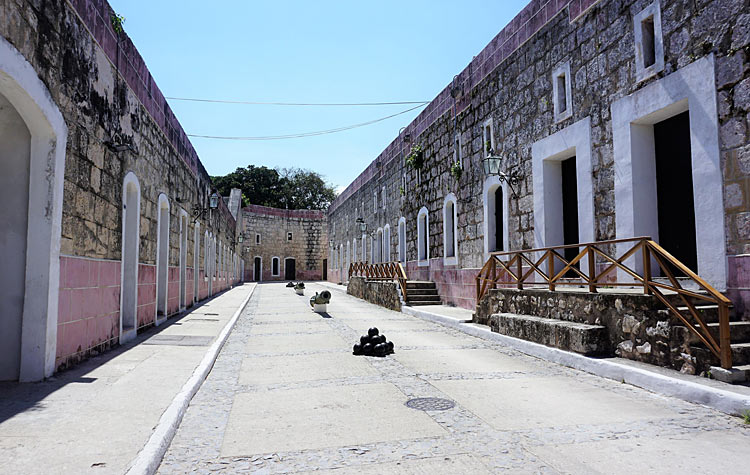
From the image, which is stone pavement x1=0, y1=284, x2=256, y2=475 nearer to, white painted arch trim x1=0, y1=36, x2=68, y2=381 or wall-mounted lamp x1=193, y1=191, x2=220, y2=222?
white painted arch trim x1=0, y1=36, x2=68, y2=381

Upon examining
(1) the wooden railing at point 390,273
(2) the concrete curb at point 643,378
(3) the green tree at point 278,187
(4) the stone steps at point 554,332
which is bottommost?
(2) the concrete curb at point 643,378

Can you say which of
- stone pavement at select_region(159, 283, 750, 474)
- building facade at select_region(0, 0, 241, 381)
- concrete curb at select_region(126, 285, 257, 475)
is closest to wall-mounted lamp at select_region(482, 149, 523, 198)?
stone pavement at select_region(159, 283, 750, 474)

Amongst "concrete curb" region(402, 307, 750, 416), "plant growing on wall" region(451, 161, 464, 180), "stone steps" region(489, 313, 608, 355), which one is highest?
"plant growing on wall" region(451, 161, 464, 180)

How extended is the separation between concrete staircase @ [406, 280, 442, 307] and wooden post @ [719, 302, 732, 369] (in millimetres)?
11115

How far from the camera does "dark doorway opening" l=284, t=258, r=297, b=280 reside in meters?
46.5

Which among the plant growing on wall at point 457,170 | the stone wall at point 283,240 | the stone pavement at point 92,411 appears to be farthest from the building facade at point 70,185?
the stone wall at point 283,240

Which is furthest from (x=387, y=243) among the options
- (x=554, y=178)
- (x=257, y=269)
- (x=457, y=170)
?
(x=257, y=269)

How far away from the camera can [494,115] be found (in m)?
12.9

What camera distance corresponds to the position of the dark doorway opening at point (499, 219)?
42.4 feet

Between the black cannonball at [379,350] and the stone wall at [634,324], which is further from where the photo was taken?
the black cannonball at [379,350]

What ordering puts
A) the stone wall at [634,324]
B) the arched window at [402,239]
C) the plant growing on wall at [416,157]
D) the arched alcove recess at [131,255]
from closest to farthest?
the stone wall at [634,324] < the arched alcove recess at [131,255] < the plant growing on wall at [416,157] < the arched window at [402,239]

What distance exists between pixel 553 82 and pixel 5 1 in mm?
9166

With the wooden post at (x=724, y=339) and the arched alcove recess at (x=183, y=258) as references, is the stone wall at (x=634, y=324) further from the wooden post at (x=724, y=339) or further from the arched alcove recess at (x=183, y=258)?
the arched alcove recess at (x=183, y=258)

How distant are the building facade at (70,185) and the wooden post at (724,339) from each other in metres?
7.10
